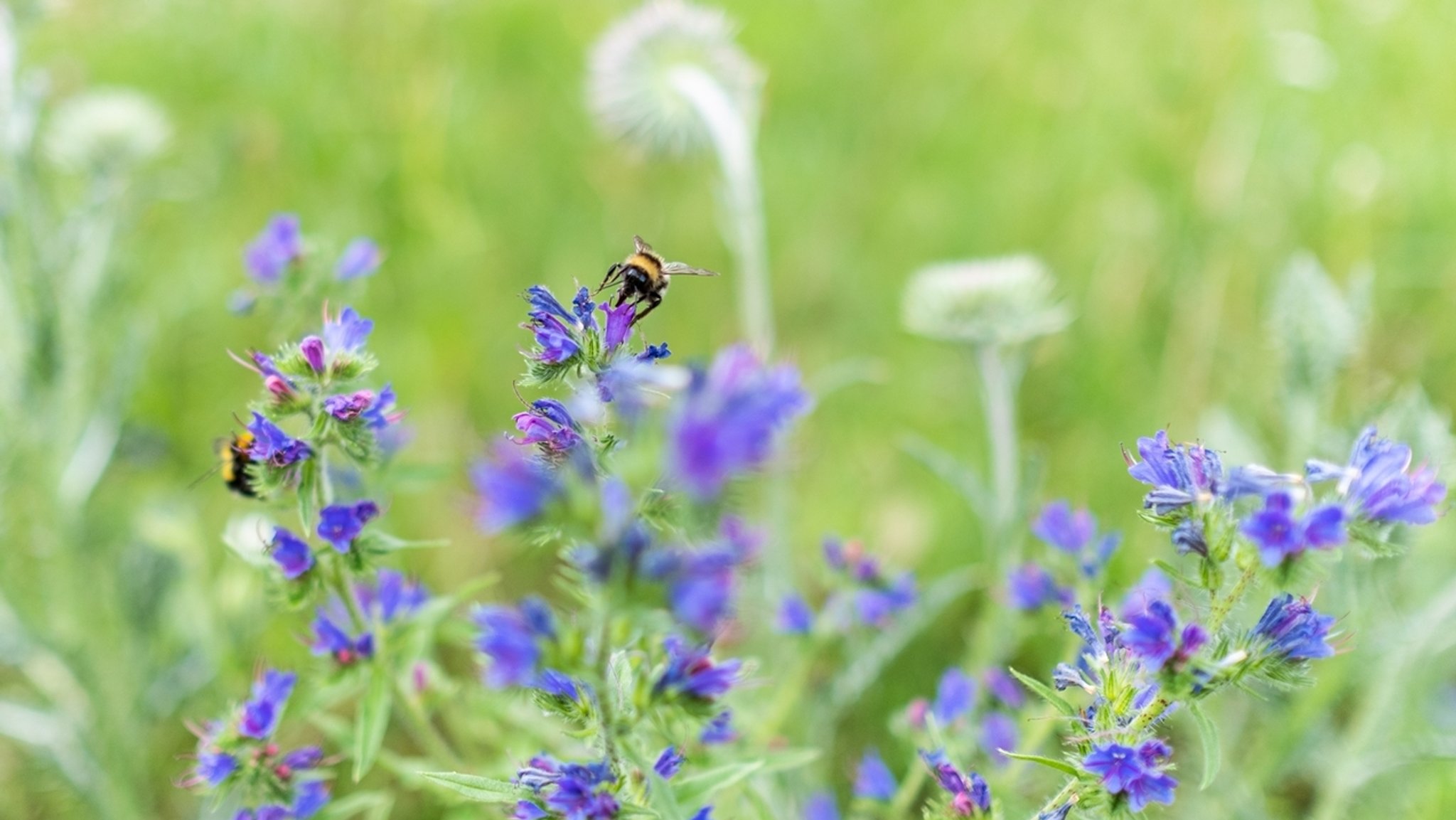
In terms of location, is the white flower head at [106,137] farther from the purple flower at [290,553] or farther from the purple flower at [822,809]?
the purple flower at [822,809]

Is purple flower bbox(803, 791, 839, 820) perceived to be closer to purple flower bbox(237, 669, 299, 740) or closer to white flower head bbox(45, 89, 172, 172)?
purple flower bbox(237, 669, 299, 740)

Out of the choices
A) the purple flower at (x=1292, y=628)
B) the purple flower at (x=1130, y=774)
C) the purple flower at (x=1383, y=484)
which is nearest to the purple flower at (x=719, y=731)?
the purple flower at (x=1130, y=774)

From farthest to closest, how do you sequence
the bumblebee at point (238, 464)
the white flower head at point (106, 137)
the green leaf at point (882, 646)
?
the white flower head at point (106, 137) → the green leaf at point (882, 646) → the bumblebee at point (238, 464)

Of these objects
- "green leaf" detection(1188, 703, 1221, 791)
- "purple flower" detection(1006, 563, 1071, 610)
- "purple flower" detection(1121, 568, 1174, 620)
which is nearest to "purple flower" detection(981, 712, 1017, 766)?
"purple flower" detection(1006, 563, 1071, 610)

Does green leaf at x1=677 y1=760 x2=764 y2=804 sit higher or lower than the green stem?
lower

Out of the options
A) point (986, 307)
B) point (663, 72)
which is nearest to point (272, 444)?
point (986, 307)

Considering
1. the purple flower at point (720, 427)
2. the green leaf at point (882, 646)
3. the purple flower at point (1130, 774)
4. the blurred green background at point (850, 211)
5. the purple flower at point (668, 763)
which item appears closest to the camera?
the purple flower at point (720, 427)

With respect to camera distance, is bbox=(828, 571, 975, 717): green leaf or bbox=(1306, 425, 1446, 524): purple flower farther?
bbox=(828, 571, 975, 717): green leaf
